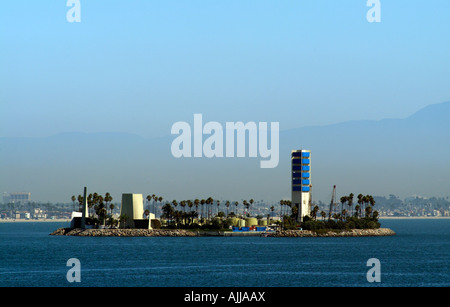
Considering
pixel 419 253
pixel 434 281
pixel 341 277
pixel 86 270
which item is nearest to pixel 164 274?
pixel 86 270

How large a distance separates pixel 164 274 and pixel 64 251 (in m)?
63.4

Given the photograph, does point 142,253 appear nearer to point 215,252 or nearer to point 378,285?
point 215,252

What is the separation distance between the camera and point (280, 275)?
112 metres

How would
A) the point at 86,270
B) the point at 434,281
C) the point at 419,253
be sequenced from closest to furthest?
the point at 434,281 < the point at 86,270 < the point at 419,253

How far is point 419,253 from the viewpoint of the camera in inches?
6678
